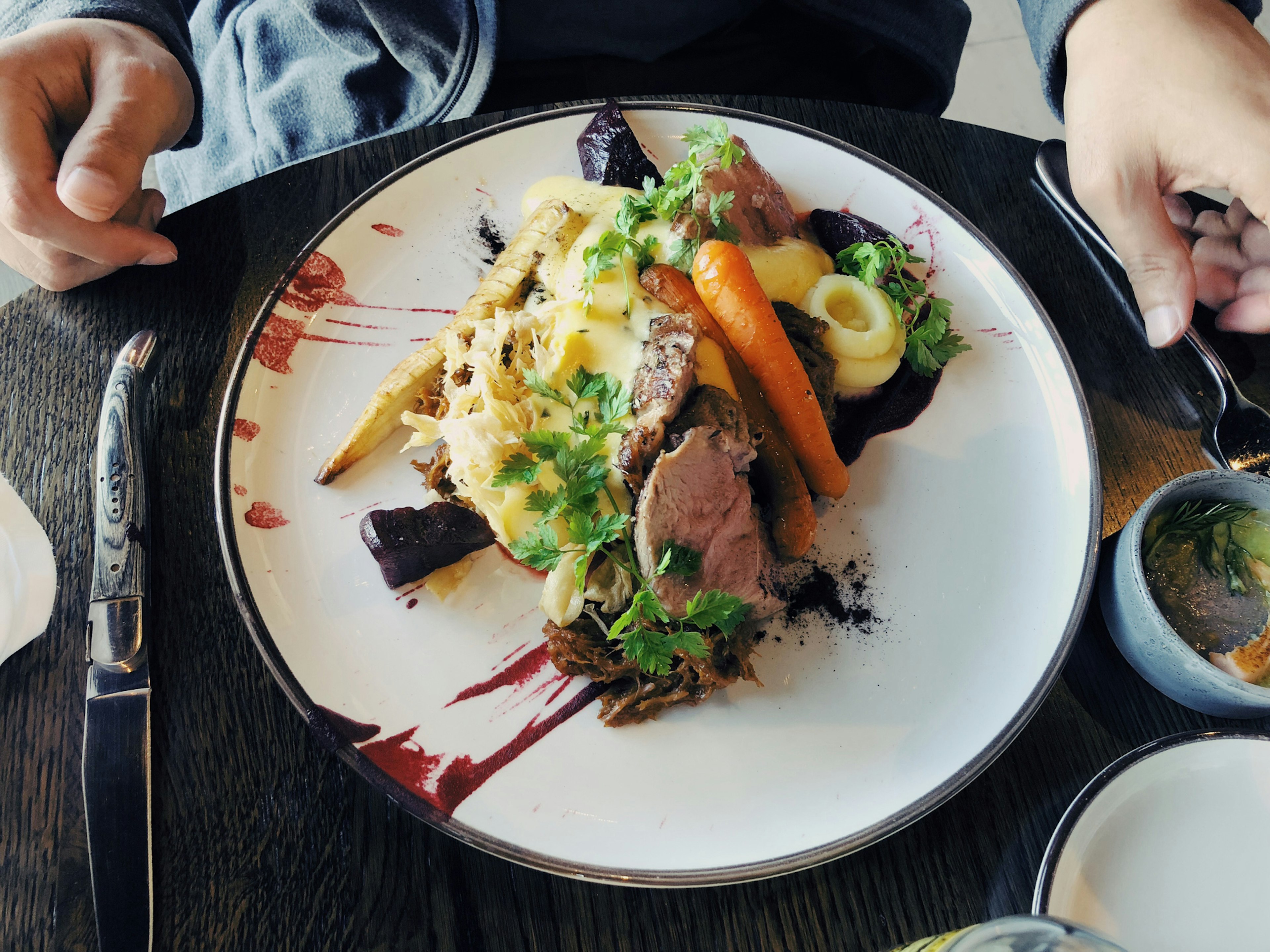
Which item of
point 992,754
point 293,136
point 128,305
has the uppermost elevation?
point 293,136

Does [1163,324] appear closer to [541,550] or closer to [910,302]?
[910,302]

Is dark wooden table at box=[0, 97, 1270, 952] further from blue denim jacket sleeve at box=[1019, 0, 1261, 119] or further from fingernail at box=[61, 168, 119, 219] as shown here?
blue denim jacket sleeve at box=[1019, 0, 1261, 119]

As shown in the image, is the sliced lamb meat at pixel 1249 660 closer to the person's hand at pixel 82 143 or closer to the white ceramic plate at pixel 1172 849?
the white ceramic plate at pixel 1172 849

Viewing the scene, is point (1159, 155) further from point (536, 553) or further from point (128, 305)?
point (128, 305)

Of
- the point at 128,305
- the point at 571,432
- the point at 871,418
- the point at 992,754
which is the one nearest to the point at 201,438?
the point at 128,305

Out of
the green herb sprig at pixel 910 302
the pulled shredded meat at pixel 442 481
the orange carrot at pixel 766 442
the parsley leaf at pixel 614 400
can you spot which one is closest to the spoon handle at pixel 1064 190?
the green herb sprig at pixel 910 302

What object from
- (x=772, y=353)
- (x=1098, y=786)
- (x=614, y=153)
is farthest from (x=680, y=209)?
(x=1098, y=786)

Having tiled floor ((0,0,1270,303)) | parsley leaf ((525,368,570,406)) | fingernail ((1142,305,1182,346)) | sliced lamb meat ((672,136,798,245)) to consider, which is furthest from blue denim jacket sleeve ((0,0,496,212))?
tiled floor ((0,0,1270,303))
